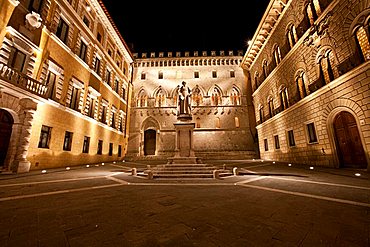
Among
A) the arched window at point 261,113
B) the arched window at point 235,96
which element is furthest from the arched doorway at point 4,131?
the arched window at point 235,96

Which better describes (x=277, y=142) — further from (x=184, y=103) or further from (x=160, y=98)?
(x=160, y=98)

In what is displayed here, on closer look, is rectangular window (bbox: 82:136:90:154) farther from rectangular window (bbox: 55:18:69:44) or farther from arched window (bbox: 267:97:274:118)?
arched window (bbox: 267:97:274:118)

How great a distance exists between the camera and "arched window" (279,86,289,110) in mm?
15510

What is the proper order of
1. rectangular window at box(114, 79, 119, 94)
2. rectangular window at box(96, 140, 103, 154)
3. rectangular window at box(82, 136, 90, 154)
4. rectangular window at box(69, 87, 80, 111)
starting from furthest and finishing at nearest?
rectangular window at box(114, 79, 119, 94) < rectangular window at box(96, 140, 103, 154) < rectangular window at box(82, 136, 90, 154) < rectangular window at box(69, 87, 80, 111)

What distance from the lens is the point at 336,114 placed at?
10172 millimetres

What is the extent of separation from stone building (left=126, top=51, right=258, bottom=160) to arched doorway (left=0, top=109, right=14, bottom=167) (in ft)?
50.1

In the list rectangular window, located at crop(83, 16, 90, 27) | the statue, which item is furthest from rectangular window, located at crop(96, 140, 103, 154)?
rectangular window, located at crop(83, 16, 90, 27)

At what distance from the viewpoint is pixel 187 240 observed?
7.05 feet

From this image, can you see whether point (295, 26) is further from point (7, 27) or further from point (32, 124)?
point (32, 124)

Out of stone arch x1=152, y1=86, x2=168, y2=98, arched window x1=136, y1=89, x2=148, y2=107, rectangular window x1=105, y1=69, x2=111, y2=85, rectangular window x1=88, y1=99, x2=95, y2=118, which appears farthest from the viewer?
stone arch x1=152, y1=86, x2=168, y2=98

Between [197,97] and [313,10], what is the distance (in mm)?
18310

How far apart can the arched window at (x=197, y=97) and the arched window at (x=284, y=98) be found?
13559 millimetres

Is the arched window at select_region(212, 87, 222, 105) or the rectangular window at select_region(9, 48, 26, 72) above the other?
the arched window at select_region(212, 87, 222, 105)

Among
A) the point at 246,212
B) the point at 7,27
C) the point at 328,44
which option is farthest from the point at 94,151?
the point at 328,44
